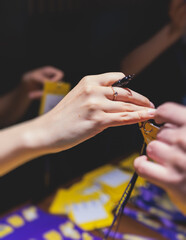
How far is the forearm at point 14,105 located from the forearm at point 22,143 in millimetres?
629

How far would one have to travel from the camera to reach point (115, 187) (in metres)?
1.14

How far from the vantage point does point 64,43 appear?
3.82ft

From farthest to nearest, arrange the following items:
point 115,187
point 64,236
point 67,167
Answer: point 67,167 < point 115,187 < point 64,236

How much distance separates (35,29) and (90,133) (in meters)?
0.86

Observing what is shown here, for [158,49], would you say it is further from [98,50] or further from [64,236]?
[64,236]

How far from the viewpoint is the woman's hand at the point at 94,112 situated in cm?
52

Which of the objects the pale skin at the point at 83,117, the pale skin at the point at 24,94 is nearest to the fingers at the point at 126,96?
the pale skin at the point at 83,117

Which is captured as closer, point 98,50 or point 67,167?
point 98,50

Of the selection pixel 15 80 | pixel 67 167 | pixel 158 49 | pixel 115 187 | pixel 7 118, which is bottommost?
pixel 67 167

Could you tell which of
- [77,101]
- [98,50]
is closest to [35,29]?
[98,50]

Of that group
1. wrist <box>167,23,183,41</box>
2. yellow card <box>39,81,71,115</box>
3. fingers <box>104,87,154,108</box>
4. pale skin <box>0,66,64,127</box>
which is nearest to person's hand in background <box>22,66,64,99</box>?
pale skin <box>0,66,64,127</box>

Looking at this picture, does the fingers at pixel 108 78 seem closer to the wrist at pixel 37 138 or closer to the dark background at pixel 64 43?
the wrist at pixel 37 138

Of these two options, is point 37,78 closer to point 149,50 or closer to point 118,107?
point 149,50

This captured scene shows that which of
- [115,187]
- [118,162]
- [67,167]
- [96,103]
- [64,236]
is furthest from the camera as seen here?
[67,167]
